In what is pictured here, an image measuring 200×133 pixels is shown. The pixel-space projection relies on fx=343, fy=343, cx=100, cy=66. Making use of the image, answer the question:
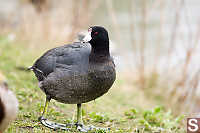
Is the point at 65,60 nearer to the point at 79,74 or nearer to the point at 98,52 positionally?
the point at 79,74

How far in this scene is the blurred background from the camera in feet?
23.1

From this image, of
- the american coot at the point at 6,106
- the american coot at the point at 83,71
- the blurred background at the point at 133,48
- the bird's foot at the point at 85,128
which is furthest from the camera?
the blurred background at the point at 133,48

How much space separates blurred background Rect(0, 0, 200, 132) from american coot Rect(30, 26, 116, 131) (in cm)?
188

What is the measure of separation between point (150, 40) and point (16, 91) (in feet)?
23.0

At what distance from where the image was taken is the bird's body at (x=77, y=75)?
3.67 m

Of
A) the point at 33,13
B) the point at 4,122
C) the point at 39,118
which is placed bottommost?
the point at 4,122

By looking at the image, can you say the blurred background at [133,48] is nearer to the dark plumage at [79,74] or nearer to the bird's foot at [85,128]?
the bird's foot at [85,128]

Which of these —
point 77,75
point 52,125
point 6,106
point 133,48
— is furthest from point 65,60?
point 133,48

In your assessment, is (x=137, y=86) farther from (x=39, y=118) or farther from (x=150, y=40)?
(x=39, y=118)

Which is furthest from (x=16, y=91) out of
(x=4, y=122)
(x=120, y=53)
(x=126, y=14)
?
(x=126, y=14)

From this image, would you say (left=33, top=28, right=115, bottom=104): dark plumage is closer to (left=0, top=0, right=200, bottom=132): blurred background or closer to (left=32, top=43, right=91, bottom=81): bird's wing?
(left=32, top=43, right=91, bottom=81): bird's wing

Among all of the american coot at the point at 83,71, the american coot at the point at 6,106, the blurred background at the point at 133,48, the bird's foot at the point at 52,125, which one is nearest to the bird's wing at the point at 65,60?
the american coot at the point at 83,71

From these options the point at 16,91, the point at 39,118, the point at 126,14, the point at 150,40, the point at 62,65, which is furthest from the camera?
the point at 126,14

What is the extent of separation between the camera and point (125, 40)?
1223 centimetres
